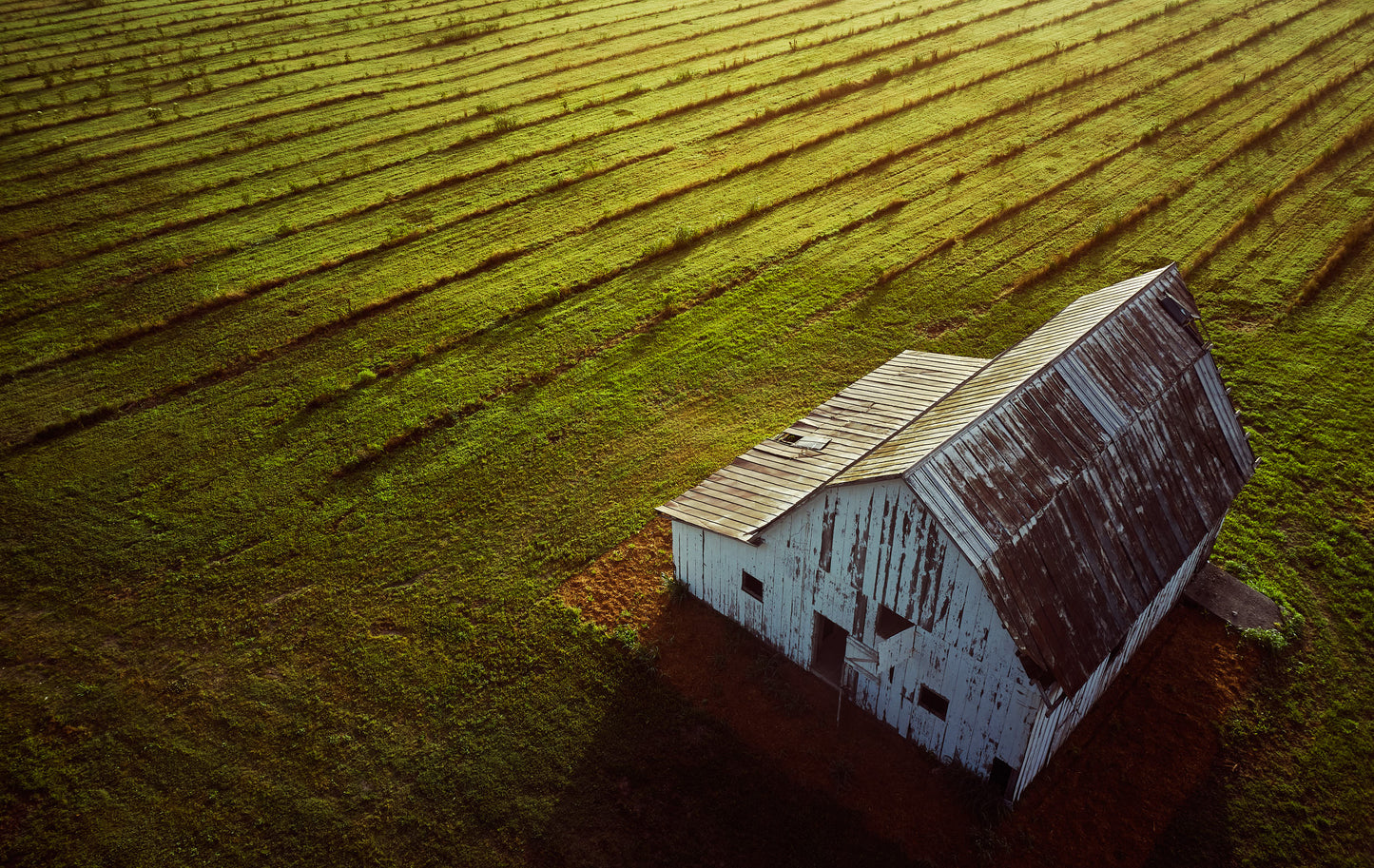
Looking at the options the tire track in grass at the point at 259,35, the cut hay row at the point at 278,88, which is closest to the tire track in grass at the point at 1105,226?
the cut hay row at the point at 278,88

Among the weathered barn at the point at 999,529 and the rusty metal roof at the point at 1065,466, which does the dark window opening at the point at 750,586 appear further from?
the rusty metal roof at the point at 1065,466

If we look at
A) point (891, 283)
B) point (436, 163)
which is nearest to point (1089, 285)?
point (891, 283)

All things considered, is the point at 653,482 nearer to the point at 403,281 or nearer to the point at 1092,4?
the point at 403,281

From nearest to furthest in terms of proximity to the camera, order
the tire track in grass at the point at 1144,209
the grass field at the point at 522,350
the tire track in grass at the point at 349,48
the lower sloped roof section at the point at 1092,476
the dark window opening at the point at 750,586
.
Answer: the lower sloped roof section at the point at 1092,476
the grass field at the point at 522,350
the dark window opening at the point at 750,586
the tire track in grass at the point at 1144,209
the tire track in grass at the point at 349,48

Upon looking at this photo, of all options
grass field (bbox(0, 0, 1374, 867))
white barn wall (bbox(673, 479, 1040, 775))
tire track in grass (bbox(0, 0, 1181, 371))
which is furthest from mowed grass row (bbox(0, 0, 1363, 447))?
white barn wall (bbox(673, 479, 1040, 775))

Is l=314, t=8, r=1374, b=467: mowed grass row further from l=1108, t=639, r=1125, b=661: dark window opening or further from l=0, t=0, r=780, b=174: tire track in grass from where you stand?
l=0, t=0, r=780, b=174: tire track in grass

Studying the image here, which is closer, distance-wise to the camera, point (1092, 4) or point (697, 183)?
point (697, 183)

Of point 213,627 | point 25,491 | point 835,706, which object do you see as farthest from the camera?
point 25,491
